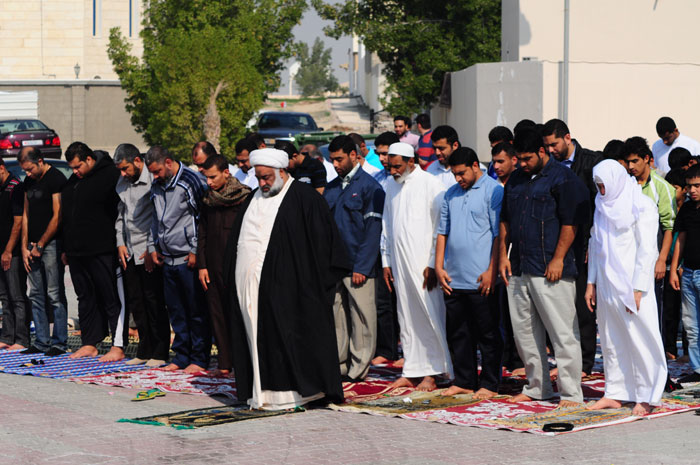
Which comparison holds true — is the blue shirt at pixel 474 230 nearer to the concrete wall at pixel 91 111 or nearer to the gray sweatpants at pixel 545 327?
the gray sweatpants at pixel 545 327

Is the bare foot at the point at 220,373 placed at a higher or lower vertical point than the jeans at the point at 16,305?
lower

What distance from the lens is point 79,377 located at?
9383 mm

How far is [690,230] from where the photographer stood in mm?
8891

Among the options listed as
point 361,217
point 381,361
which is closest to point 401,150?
point 361,217

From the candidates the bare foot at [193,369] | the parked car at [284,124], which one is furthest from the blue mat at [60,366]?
the parked car at [284,124]

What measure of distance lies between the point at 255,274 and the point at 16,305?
399 centimetres

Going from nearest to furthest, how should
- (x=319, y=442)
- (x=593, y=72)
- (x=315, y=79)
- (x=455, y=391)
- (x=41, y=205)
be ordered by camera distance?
1. (x=319, y=442)
2. (x=455, y=391)
3. (x=41, y=205)
4. (x=593, y=72)
5. (x=315, y=79)

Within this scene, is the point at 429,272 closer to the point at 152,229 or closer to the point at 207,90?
the point at 152,229

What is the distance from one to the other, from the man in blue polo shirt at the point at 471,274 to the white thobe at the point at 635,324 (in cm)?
85

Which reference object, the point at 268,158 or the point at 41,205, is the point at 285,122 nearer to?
the point at 41,205

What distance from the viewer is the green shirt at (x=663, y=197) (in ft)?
30.2

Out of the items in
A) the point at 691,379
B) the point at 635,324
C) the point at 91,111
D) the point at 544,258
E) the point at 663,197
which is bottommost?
the point at 691,379

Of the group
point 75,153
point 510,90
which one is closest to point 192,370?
point 75,153

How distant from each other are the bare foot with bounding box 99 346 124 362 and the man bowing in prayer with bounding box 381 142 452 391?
9.67ft
